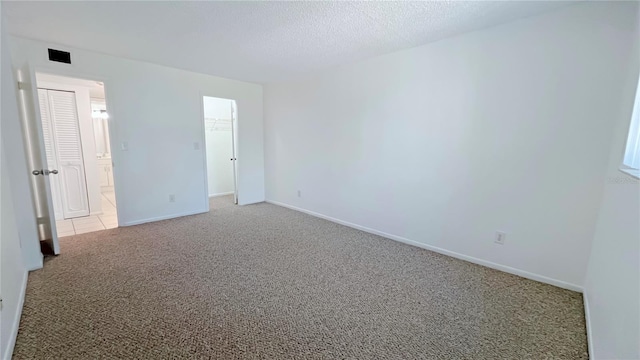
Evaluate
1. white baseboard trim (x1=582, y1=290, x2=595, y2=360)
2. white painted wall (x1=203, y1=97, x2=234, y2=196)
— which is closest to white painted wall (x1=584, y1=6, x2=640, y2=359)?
white baseboard trim (x1=582, y1=290, x2=595, y2=360)

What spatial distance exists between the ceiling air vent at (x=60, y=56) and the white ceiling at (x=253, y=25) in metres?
0.17

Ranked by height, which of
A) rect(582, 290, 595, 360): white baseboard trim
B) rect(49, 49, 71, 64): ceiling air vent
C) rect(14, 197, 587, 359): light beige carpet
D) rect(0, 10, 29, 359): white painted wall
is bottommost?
rect(14, 197, 587, 359): light beige carpet

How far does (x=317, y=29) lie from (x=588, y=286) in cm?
Answer: 313

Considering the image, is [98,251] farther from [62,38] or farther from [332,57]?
[332,57]

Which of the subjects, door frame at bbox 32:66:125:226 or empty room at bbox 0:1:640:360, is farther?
door frame at bbox 32:66:125:226

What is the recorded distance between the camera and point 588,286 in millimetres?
2010

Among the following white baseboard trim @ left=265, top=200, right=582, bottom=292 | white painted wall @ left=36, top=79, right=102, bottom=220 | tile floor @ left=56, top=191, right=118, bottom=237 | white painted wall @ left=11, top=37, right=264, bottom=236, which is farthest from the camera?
white painted wall @ left=36, top=79, right=102, bottom=220

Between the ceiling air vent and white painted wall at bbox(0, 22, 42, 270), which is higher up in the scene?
the ceiling air vent

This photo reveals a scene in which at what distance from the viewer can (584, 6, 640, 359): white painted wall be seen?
1.11m

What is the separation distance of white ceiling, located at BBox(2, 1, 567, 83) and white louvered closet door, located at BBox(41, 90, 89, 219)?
151cm

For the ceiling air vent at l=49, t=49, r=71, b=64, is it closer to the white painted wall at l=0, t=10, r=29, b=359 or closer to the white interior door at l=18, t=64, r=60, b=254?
the white interior door at l=18, t=64, r=60, b=254

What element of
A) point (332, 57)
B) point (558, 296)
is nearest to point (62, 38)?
point (332, 57)

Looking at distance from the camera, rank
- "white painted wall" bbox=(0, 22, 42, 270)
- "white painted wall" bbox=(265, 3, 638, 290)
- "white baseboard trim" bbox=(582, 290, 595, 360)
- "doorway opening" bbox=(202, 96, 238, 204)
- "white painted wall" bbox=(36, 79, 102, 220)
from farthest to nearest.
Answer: "doorway opening" bbox=(202, 96, 238, 204)
"white painted wall" bbox=(36, 79, 102, 220)
"white painted wall" bbox=(0, 22, 42, 270)
"white painted wall" bbox=(265, 3, 638, 290)
"white baseboard trim" bbox=(582, 290, 595, 360)

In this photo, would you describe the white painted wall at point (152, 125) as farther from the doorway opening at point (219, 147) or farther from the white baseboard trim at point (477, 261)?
→ the white baseboard trim at point (477, 261)
